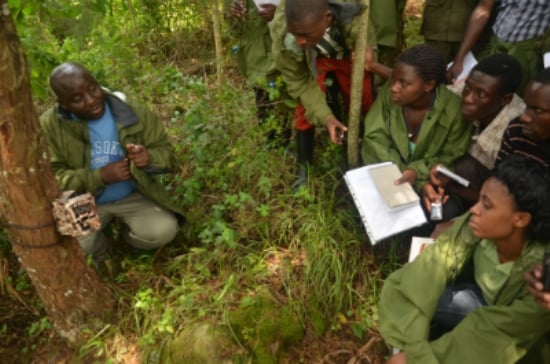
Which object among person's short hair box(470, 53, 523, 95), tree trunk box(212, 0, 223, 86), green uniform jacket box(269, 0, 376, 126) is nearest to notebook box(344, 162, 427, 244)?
green uniform jacket box(269, 0, 376, 126)

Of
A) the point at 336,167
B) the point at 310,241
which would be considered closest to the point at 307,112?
the point at 336,167

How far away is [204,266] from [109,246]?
0.90m

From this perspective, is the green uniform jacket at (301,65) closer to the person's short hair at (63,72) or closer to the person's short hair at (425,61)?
the person's short hair at (425,61)

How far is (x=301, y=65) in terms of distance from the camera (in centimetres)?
316

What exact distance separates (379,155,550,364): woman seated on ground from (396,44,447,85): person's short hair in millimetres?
1014

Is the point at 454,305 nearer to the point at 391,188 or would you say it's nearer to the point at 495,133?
the point at 391,188

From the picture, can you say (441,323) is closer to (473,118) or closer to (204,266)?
(473,118)

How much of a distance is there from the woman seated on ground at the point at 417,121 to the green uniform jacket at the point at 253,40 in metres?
A: 1.19

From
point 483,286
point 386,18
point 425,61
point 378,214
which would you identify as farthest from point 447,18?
point 483,286

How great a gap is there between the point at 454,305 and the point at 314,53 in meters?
1.87

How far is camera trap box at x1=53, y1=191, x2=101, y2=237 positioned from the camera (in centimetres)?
223

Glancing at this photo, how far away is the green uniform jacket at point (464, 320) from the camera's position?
1989mm

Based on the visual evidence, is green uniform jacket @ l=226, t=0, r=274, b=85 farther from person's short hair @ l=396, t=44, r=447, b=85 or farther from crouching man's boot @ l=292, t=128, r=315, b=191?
person's short hair @ l=396, t=44, r=447, b=85

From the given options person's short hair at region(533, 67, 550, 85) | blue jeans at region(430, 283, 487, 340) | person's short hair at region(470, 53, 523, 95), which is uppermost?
person's short hair at region(533, 67, 550, 85)
